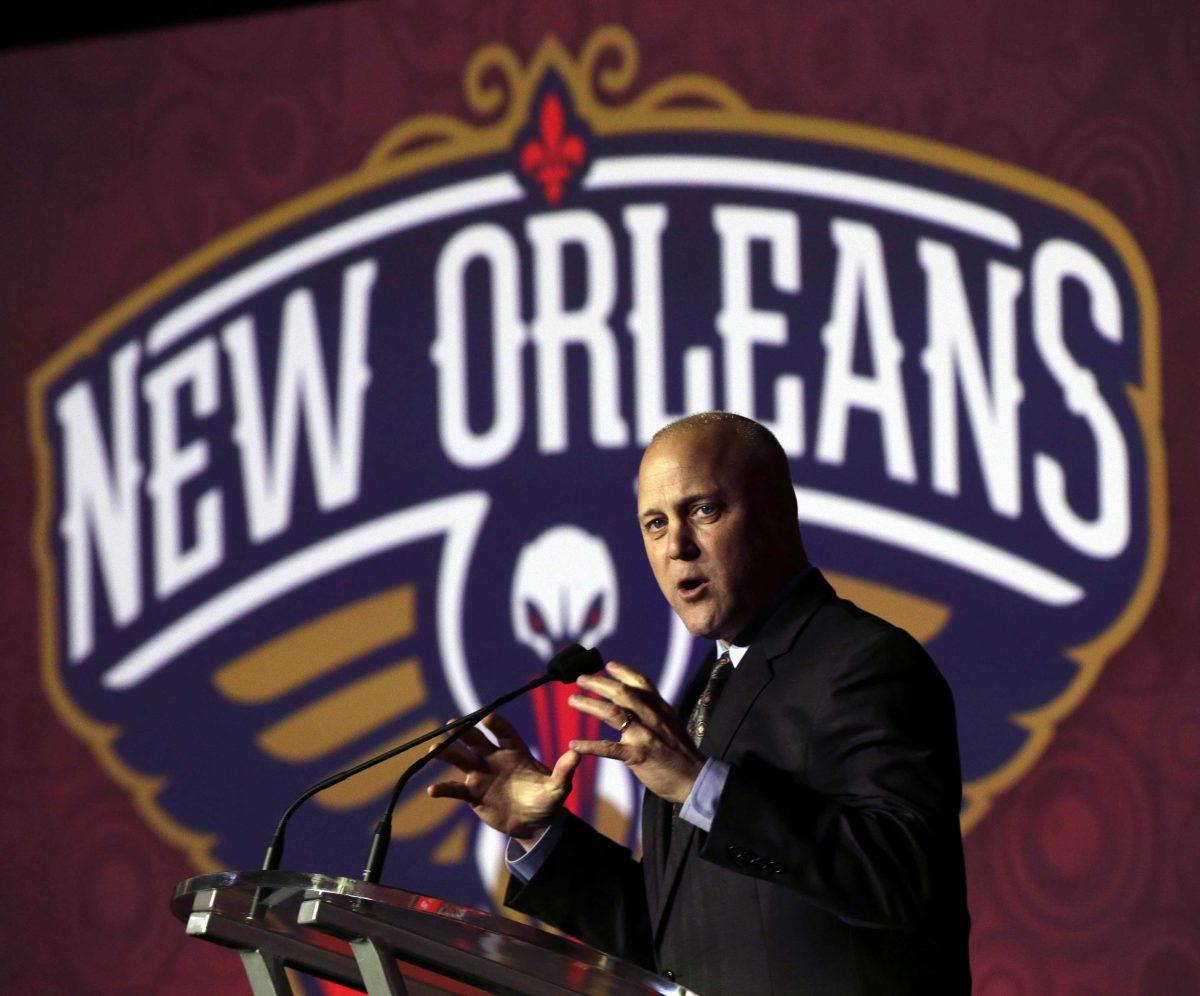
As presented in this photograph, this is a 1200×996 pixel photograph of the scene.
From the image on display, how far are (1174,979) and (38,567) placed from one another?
2.74 m

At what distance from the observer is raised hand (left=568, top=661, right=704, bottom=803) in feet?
5.04

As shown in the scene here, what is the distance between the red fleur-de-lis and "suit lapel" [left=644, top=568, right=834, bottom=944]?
2016 millimetres

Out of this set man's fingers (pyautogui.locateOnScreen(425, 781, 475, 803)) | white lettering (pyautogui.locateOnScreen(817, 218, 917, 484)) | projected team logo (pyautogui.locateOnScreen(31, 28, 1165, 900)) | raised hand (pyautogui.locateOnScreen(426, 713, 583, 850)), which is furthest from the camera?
white lettering (pyautogui.locateOnScreen(817, 218, 917, 484))

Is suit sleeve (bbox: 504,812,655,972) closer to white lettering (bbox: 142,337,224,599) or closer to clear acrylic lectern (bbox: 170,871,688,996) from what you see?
clear acrylic lectern (bbox: 170,871,688,996)

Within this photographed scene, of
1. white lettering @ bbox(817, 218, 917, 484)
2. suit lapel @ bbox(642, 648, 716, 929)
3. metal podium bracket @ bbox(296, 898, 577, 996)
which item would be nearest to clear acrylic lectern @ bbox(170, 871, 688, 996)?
metal podium bracket @ bbox(296, 898, 577, 996)

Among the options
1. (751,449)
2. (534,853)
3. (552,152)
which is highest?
(552,152)

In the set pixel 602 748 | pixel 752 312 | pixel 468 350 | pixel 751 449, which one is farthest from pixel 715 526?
pixel 468 350

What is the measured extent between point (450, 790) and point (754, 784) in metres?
0.36

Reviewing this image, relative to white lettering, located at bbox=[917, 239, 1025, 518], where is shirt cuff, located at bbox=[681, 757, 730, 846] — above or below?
below

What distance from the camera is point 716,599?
201 centimetres

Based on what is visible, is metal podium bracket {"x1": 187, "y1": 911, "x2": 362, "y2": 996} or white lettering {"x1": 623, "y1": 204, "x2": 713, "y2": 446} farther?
white lettering {"x1": 623, "y1": 204, "x2": 713, "y2": 446}

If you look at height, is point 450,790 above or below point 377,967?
above

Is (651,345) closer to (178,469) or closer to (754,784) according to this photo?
(178,469)

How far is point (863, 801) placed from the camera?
1.71 meters
